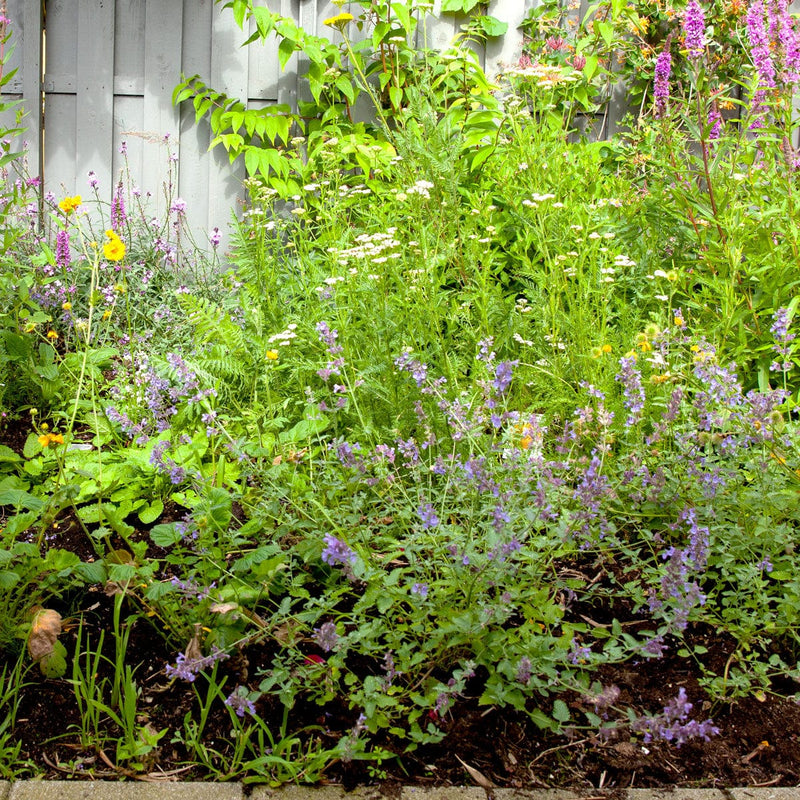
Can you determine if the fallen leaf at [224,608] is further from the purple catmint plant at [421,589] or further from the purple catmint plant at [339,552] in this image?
the purple catmint plant at [421,589]

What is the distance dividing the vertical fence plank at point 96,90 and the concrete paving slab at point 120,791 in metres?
3.76

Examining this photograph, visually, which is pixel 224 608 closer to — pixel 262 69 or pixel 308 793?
pixel 308 793

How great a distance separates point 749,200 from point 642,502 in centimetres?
159

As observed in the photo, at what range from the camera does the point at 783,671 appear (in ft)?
5.52

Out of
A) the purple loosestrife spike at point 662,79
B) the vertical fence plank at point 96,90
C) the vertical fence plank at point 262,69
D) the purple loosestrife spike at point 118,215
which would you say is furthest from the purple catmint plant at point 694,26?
the vertical fence plank at point 96,90

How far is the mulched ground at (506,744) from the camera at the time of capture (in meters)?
1.57

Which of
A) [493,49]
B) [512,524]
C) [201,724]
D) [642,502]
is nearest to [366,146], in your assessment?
[493,49]

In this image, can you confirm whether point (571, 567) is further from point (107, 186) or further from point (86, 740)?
point (107, 186)

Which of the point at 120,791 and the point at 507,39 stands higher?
the point at 507,39

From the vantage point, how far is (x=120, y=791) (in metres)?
1.48

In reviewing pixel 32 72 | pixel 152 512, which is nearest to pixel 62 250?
pixel 32 72

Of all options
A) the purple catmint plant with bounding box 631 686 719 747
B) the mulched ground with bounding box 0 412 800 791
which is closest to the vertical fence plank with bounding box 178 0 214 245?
the mulched ground with bounding box 0 412 800 791

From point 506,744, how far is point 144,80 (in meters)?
4.12

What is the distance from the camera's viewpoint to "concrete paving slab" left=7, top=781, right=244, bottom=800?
147 cm
